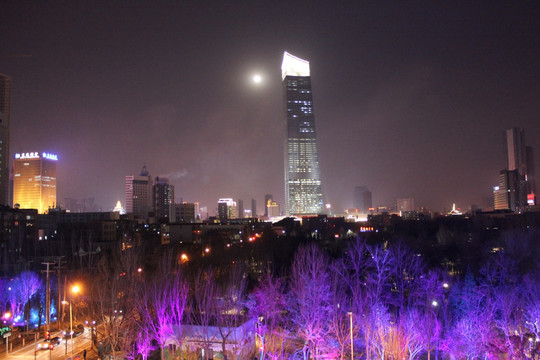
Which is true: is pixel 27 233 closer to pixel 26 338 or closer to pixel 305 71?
pixel 26 338

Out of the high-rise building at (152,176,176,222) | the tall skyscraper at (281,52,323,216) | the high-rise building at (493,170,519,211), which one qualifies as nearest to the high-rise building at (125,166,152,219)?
the high-rise building at (152,176,176,222)

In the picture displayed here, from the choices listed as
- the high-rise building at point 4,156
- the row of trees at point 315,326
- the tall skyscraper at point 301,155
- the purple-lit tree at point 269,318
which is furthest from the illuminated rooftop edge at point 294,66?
the row of trees at point 315,326

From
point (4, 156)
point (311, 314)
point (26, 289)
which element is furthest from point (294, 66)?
point (311, 314)

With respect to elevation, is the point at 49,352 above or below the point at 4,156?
below

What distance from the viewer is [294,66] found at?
145 metres

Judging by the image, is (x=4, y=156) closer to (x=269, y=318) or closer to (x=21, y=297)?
(x=21, y=297)

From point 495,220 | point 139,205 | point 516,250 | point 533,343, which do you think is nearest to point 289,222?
point 495,220

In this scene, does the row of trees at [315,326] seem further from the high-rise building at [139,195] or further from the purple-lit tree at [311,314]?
the high-rise building at [139,195]

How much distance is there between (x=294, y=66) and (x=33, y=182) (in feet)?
296

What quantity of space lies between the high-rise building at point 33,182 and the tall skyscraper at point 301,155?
71201mm

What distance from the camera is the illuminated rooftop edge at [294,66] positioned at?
14350 cm

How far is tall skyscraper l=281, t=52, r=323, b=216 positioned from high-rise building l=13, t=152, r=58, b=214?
7120 centimetres

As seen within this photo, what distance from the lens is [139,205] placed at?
151 m

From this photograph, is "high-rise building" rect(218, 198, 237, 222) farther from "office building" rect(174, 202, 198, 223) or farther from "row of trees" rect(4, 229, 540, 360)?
"row of trees" rect(4, 229, 540, 360)
